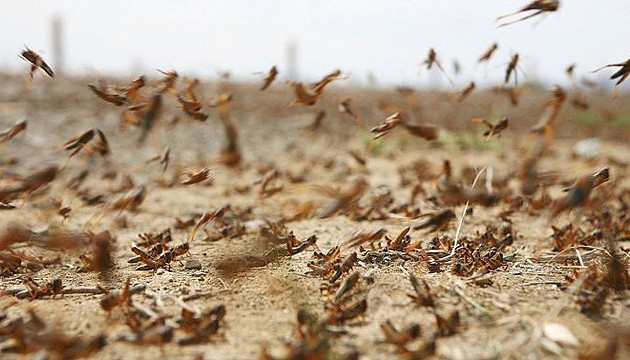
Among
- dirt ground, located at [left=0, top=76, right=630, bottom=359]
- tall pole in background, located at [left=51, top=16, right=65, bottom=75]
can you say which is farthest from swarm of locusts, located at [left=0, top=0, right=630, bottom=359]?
tall pole in background, located at [left=51, top=16, right=65, bottom=75]

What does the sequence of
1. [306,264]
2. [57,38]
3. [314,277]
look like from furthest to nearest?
[57,38] < [306,264] < [314,277]

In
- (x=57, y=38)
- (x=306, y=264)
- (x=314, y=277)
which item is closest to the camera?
(x=314, y=277)

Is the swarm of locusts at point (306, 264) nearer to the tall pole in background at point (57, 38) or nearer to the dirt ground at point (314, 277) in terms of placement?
the dirt ground at point (314, 277)

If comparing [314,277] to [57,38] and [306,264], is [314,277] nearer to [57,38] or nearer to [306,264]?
[306,264]

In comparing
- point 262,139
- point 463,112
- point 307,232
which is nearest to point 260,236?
point 307,232

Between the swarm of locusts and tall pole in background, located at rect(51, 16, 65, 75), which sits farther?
tall pole in background, located at rect(51, 16, 65, 75)

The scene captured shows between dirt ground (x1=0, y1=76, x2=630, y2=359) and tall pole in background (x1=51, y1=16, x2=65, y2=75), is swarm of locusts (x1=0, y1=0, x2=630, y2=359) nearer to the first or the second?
dirt ground (x1=0, y1=76, x2=630, y2=359)

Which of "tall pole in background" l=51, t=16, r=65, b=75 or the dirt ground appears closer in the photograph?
the dirt ground

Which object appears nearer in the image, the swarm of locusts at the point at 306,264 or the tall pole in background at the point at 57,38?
the swarm of locusts at the point at 306,264

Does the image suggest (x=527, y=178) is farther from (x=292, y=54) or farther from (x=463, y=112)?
(x=292, y=54)

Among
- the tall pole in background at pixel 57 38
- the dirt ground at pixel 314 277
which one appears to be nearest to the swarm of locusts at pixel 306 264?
the dirt ground at pixel 314 277

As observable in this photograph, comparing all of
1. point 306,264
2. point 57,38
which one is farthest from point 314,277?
point 57,38

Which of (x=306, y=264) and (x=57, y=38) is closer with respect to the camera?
(x=306, y=264)
